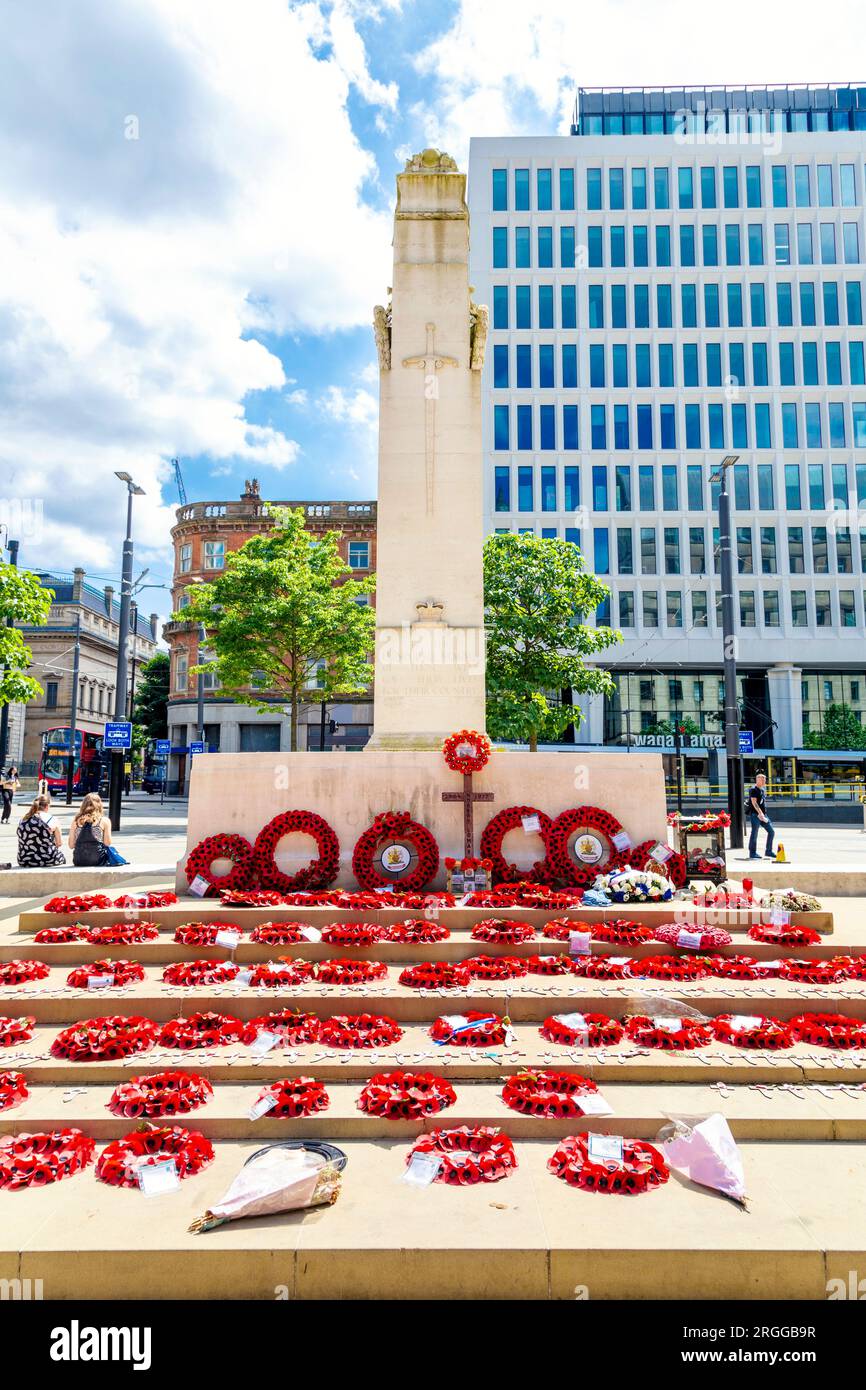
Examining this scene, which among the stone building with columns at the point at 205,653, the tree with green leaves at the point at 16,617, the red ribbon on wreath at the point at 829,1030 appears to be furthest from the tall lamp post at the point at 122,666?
the stone building with columns at the point at 205,653

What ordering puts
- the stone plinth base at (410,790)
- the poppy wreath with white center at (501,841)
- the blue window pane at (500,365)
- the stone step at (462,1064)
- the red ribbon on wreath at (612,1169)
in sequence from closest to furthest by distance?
the red ribbon on wreath at (612,1169), the stone step at (462,1064), the poppy wreath with white center at (501,841), the stone plinth base at (410,790), the blue window pane at (500,365)

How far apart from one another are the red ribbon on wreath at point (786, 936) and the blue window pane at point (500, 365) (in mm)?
42402

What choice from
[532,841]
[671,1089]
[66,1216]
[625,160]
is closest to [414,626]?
[532,841]

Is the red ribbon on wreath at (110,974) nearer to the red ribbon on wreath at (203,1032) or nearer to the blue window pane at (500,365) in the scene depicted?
the red ribbon on wreath at (203,1032)

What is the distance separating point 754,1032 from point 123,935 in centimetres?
555

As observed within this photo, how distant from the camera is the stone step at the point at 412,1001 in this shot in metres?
6.11

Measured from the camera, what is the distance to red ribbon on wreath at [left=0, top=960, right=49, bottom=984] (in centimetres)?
656

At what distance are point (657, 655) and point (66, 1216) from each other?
42965 millimetres

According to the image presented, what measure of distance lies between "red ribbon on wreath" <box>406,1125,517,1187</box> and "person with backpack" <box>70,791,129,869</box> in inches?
321

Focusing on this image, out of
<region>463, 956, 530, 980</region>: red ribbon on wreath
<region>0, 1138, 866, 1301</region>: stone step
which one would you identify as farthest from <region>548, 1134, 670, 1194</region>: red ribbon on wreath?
<region>463, 956, 530, 980</region>: red ribbon on wreath

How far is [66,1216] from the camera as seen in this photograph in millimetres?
3693

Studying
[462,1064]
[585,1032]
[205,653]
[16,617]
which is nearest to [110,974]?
[462,1064]

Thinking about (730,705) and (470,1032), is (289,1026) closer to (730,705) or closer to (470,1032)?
(470,1032)
